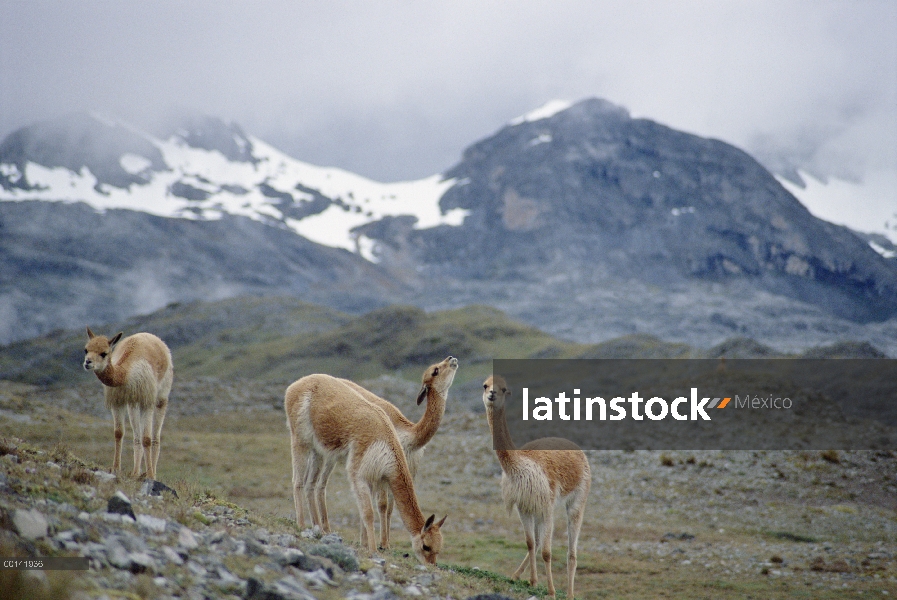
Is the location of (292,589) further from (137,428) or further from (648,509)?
(648,509)

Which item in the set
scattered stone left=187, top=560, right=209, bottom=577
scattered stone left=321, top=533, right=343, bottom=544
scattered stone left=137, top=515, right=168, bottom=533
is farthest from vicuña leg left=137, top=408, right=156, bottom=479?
scattered stone left=187, top=560, right=209, bottom=577

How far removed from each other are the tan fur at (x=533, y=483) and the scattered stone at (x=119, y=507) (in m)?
6.29

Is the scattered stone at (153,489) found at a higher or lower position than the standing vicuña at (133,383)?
lower

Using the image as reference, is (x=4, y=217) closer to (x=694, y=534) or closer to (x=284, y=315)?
(x=284, y=315)

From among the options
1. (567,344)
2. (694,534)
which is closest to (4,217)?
(567,344)

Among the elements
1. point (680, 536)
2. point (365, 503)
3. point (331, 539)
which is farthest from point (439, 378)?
point (680, 536)

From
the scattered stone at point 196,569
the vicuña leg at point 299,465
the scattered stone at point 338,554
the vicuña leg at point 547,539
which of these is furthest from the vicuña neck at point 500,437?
the scattered stone at point 196,569

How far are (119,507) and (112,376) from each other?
5.53m

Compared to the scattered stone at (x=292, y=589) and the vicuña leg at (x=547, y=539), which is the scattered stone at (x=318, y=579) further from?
the vicuña leg at (x=547, y=539)

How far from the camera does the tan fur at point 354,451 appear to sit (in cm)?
1169

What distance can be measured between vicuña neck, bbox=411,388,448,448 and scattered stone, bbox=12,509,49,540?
7590mm

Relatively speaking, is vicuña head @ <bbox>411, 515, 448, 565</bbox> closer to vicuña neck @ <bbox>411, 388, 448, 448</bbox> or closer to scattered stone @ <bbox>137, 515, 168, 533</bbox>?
vicuña neck @ <bbox>411, 388, 448, 448</bbox>

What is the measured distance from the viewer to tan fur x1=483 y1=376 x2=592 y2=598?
13.1m

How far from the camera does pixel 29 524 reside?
22.9ft
